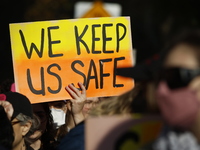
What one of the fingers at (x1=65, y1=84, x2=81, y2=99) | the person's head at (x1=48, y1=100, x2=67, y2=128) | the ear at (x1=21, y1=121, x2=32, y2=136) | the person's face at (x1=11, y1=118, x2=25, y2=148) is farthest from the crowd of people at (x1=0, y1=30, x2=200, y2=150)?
the person's head at (x1=48, y1=100, x2=67, y2=128)

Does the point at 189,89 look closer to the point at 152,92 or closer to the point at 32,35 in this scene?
the point at 152,92

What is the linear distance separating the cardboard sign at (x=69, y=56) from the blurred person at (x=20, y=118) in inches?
14.7

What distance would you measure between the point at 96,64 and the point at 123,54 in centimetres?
22

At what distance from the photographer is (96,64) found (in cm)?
506

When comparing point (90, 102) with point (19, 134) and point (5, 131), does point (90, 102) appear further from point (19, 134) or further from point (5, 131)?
point (5, 131)

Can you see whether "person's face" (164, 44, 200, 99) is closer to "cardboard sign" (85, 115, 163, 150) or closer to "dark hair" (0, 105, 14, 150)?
"cardboard sign" (85, 115, 163, 150)

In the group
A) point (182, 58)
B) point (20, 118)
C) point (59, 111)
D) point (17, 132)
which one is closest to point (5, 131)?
point (17, 132)

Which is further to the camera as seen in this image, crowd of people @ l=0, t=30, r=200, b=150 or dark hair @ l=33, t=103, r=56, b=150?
dark hair @ l=33, t=103, r=56, b=150

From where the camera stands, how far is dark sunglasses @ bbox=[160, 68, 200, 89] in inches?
94.8

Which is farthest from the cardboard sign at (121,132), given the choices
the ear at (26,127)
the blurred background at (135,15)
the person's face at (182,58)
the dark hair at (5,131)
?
the blurred background at (135,15)

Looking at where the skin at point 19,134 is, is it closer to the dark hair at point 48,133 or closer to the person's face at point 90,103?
the dark hair at point 48,133

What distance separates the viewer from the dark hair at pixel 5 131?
3.88 m

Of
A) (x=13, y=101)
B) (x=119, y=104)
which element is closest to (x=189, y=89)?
(x=119, y=104)

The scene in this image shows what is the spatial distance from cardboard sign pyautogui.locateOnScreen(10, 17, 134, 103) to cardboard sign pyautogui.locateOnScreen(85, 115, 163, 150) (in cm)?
211
